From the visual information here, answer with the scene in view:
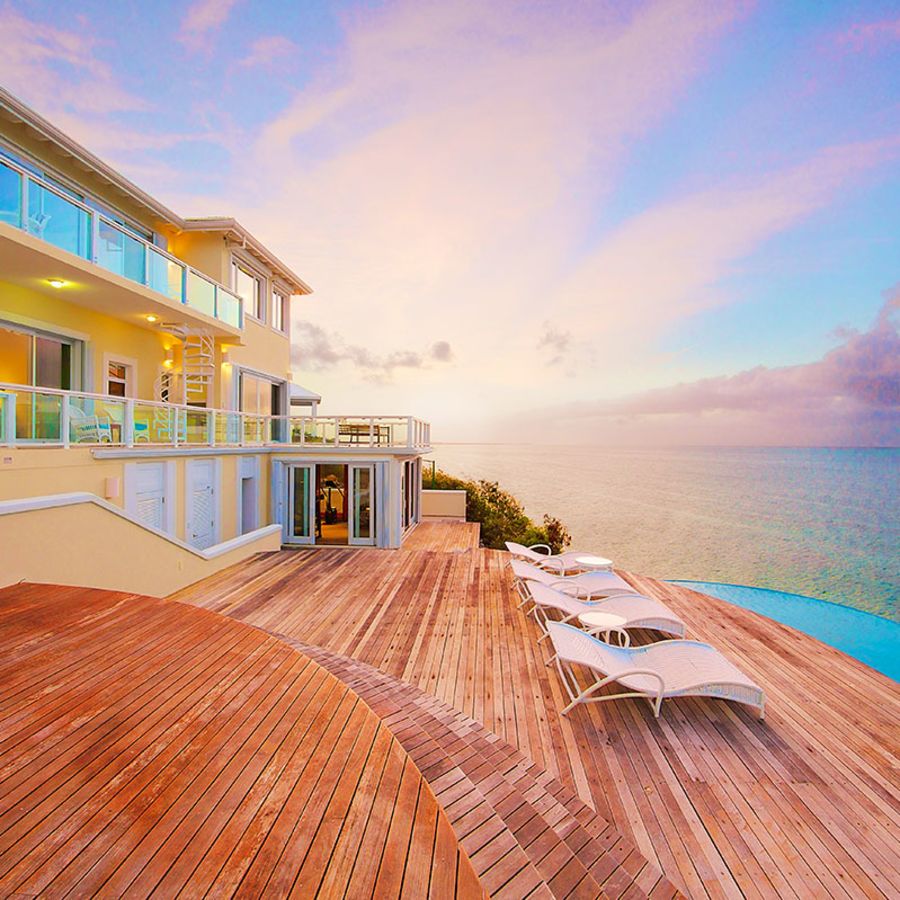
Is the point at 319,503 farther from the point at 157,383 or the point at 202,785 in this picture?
the point at 202,785

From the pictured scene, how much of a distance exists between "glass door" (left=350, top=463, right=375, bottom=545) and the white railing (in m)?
0.75

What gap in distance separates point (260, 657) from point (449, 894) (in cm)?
237

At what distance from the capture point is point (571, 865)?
2.55m

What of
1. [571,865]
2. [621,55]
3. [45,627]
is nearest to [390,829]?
[571,865]

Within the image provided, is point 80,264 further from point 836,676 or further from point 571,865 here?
point 836,676

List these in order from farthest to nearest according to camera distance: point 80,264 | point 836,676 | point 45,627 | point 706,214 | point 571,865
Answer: point 706,214
point 80,264
point 836,676
point 45,627
point 571,865

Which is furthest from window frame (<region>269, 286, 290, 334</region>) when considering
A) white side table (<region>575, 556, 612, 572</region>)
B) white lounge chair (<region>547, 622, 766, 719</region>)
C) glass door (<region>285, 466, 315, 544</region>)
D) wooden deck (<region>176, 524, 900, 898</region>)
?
white lounge chair (<region>547, 622, 766, 719</region>)

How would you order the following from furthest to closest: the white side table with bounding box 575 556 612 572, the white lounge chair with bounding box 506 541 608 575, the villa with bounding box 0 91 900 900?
the white lounge chair with bounding box 506 541 608 575 → the white side table with bounding box 575 556 612 572 → the villa with bounding box 0 91 900 900

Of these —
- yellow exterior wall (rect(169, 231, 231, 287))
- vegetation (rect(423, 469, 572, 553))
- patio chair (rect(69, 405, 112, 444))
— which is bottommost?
vegetation (rect(423, 469, 572, 553))

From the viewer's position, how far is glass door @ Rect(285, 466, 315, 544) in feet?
40.7

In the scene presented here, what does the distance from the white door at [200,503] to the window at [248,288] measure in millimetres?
5624

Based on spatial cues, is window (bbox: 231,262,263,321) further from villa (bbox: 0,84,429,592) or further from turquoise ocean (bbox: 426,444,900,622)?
turquoise ocean (bbox: 426,444,900,622)

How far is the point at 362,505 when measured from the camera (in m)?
12.4

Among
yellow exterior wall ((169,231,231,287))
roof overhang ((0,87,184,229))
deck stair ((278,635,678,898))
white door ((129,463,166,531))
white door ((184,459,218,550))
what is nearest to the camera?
deck stair ((278,635,678,898))
